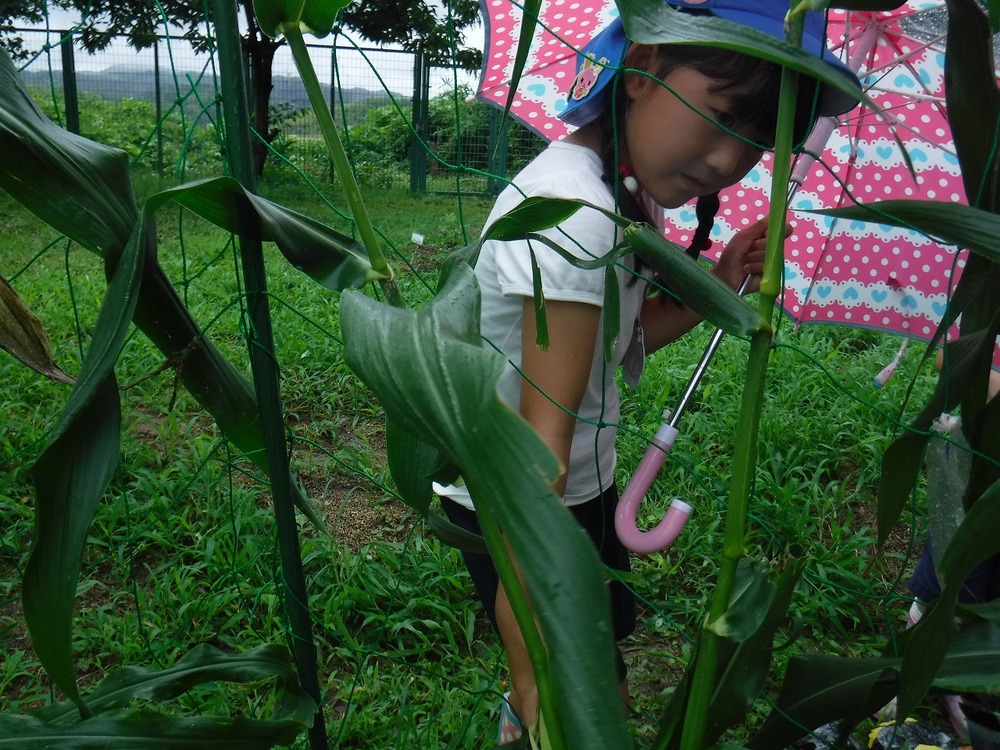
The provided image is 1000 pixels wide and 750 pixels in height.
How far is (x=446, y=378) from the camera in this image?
0.35 m

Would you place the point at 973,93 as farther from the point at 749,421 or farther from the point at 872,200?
the point at 872,200

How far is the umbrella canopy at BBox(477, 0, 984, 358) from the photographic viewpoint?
1261 mm

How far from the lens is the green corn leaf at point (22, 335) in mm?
701

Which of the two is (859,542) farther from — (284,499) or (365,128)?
(365,128)

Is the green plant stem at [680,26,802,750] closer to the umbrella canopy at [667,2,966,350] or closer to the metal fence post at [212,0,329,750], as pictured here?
the metal fence post at [212,0,329,750]

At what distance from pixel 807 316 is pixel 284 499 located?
1.17 metres

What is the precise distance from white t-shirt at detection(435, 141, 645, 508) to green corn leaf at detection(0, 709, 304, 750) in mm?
396

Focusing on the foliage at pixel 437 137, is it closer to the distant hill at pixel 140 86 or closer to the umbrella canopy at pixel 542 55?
the distant hill at pixel 140 86

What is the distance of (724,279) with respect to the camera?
117cm

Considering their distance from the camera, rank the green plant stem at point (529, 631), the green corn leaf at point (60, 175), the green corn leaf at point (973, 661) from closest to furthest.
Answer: the green plant stem at point (529, 631) → the green corn leaf at point (60, 175) → the green corn leaf at point (973, 661)

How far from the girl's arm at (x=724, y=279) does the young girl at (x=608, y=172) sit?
0.50ft

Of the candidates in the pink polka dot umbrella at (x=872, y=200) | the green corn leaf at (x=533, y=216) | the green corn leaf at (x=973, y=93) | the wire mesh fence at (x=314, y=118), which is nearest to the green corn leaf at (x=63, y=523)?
the green corn leaf at (x=533, y=216)

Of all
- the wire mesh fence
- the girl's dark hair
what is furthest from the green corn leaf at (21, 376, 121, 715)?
the wire mesh fence

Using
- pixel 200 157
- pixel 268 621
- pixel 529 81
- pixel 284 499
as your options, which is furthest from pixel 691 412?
pixel 200 157
